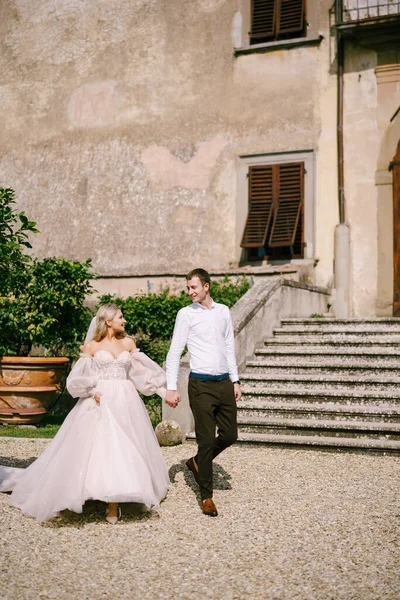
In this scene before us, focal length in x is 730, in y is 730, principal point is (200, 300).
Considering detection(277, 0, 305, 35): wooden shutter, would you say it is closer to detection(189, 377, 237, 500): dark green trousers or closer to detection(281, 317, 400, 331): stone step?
detection(281, 317, 400, 331): stone step

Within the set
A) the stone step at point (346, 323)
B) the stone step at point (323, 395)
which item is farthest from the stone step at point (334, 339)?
the stone step at point (323, 395)

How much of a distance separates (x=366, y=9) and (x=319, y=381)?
6.87 metres

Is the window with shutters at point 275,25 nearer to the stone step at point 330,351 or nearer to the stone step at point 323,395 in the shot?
the stone step at point 330,351

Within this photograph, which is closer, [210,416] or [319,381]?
[210,416]

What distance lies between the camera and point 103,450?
5.00m

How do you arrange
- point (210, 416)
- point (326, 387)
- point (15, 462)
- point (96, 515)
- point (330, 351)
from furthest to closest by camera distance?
point (330, 351), point (326, 387), point (15, 462), point (210, 416), point (96, 515)

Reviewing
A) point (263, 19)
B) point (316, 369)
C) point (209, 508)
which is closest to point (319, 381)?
point (316, 369)

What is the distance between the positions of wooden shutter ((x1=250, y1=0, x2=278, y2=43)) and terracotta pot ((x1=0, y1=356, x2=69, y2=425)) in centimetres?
686

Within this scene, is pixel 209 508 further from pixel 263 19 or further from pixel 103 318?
pixel 263 19

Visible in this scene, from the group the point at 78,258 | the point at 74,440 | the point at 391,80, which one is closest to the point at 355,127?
the point at 391,80

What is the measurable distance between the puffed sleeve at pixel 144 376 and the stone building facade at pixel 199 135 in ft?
20.7

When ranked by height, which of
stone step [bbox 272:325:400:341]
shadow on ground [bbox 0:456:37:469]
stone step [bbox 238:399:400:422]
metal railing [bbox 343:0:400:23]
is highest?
metal railing [bbox 343:0:400:23]

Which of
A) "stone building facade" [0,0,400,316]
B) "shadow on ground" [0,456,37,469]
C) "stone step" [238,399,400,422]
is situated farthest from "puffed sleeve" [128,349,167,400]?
"stone building facade" [0,0,400,316]

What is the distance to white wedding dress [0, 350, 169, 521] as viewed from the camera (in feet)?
16.0
